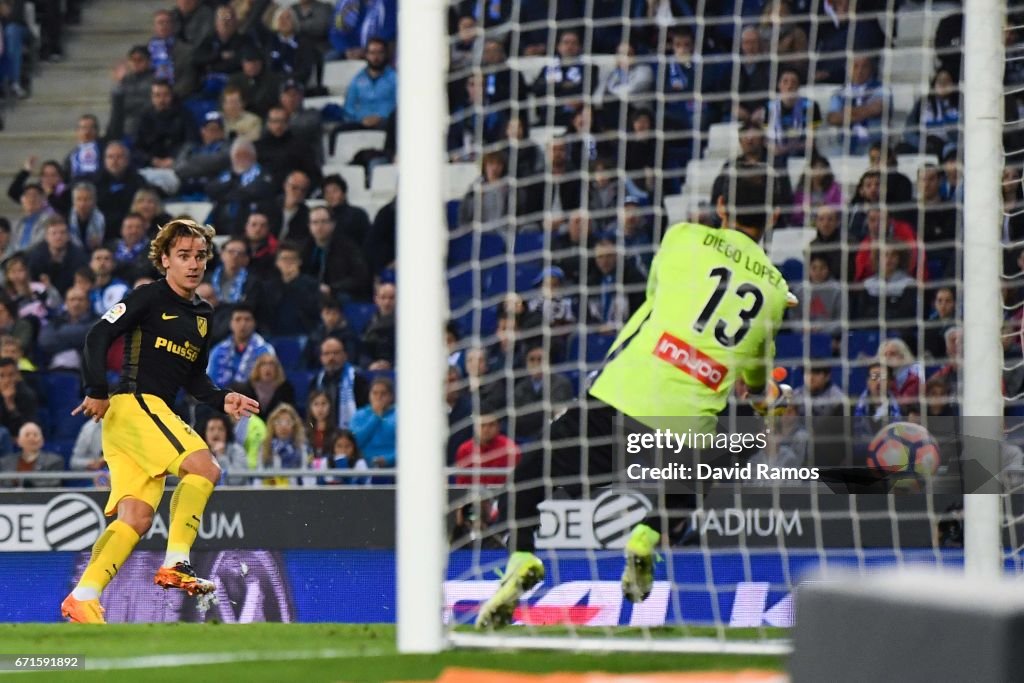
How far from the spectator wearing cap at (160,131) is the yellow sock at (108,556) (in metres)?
6.44

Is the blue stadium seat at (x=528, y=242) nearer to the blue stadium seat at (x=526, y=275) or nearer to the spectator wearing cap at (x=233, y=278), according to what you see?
the blue stadium seat at (x=526, y=275)

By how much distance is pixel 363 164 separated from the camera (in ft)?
34.0

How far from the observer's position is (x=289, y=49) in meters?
11.1

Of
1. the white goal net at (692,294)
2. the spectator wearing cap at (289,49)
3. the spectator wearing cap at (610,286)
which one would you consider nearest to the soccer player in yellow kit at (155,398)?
the white goal net at (692,294)

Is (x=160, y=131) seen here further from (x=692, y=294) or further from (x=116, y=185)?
(x=692, y=294)

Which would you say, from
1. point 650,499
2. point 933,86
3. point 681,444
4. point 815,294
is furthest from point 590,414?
point 933,86

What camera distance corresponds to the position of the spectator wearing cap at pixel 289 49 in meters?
11.0

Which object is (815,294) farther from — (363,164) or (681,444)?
(363,164)

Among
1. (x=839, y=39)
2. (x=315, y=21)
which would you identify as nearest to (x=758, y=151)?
(x=839, y=39)

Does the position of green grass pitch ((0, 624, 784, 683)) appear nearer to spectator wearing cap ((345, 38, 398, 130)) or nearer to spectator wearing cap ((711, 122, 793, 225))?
spectator wearing cap ((711, 122, 793, 225))

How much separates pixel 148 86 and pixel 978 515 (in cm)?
760

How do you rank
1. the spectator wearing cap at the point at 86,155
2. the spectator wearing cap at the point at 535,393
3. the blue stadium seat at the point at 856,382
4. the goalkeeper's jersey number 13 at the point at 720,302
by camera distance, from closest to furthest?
the goalkeeper's jersey number 13 at the point at 720,302 → the spectator wearing cap at the point at 535,393 → the blue stadium seat at the point at 856,382 → the spectator wearing cap at the point at 86,155

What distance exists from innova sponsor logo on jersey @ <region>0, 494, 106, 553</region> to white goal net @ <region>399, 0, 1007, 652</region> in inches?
61.8

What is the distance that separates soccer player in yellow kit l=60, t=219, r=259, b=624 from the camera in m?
4.00
